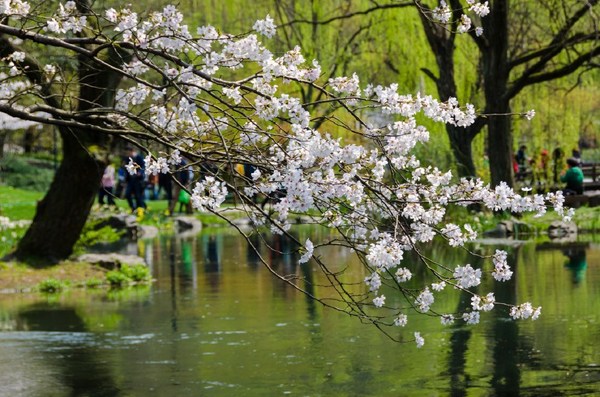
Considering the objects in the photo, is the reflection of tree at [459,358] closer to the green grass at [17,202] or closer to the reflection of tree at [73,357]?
the reflection of tree at [73,357]

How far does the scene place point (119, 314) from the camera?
640 inches

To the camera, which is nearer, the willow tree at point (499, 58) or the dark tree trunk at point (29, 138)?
the willow tree at point (499, 58)

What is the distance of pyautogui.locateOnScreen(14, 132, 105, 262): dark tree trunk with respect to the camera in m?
19.4

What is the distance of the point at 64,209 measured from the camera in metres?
19.7

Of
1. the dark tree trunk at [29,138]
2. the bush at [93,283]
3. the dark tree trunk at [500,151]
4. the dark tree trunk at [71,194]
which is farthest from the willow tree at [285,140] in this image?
the dark tree trunk at [29,138]

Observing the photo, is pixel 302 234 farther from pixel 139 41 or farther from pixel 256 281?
pixel 139 41

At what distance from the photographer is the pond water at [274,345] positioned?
10.8 m

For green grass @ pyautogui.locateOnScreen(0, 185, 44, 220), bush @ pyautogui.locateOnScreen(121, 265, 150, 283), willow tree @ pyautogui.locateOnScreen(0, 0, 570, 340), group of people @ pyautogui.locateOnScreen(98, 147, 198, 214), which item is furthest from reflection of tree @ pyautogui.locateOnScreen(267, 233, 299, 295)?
green grass @ pyautogui.locateOnScreen(0, 185, 44, 220)

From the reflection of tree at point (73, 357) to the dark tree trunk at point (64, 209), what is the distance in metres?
2.67

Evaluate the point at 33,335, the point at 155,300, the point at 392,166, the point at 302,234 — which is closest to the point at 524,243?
the point at 302,234

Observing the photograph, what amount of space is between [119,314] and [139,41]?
8.84m

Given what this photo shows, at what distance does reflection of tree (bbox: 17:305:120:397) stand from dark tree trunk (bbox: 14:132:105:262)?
8.75 feet

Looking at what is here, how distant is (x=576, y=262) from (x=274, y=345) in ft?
30.8

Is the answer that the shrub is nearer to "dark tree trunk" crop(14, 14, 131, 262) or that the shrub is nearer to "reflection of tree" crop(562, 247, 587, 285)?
"dark tree trunk" crop(14, 14, 131, 262)
